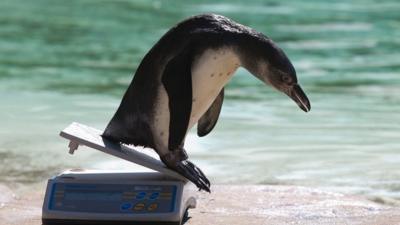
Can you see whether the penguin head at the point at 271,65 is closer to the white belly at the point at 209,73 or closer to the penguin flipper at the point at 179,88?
the white belly at the point at 209,73

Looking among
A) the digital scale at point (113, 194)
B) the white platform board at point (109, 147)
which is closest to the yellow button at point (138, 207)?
the digital scale at point (113, 194)

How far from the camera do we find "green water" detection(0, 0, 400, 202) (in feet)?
16.5

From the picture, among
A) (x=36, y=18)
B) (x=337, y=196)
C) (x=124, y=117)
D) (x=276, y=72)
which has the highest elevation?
(x=276, y=72)

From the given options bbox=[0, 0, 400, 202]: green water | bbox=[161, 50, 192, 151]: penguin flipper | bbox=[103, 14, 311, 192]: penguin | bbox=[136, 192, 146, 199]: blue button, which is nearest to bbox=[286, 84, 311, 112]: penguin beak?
bbox=[103, 14, 311, 192]: penguin

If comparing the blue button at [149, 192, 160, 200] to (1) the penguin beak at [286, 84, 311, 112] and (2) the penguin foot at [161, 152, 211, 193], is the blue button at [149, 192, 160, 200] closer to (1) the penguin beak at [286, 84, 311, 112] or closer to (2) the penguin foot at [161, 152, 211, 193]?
(2) the penguin foot at [161, 152, 211, 193]

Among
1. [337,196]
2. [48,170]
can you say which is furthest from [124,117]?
[48,170]

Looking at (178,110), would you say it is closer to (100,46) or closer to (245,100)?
(245,100)

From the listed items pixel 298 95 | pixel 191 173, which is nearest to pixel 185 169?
pixel 191 173

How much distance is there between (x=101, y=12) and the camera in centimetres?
1441

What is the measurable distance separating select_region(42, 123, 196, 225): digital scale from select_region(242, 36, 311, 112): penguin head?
1.38 ft

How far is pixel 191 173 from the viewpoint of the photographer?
11.5ft

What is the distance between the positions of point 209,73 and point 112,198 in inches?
18.7

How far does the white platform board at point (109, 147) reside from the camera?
132 inches

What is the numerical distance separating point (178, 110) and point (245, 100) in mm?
4150
